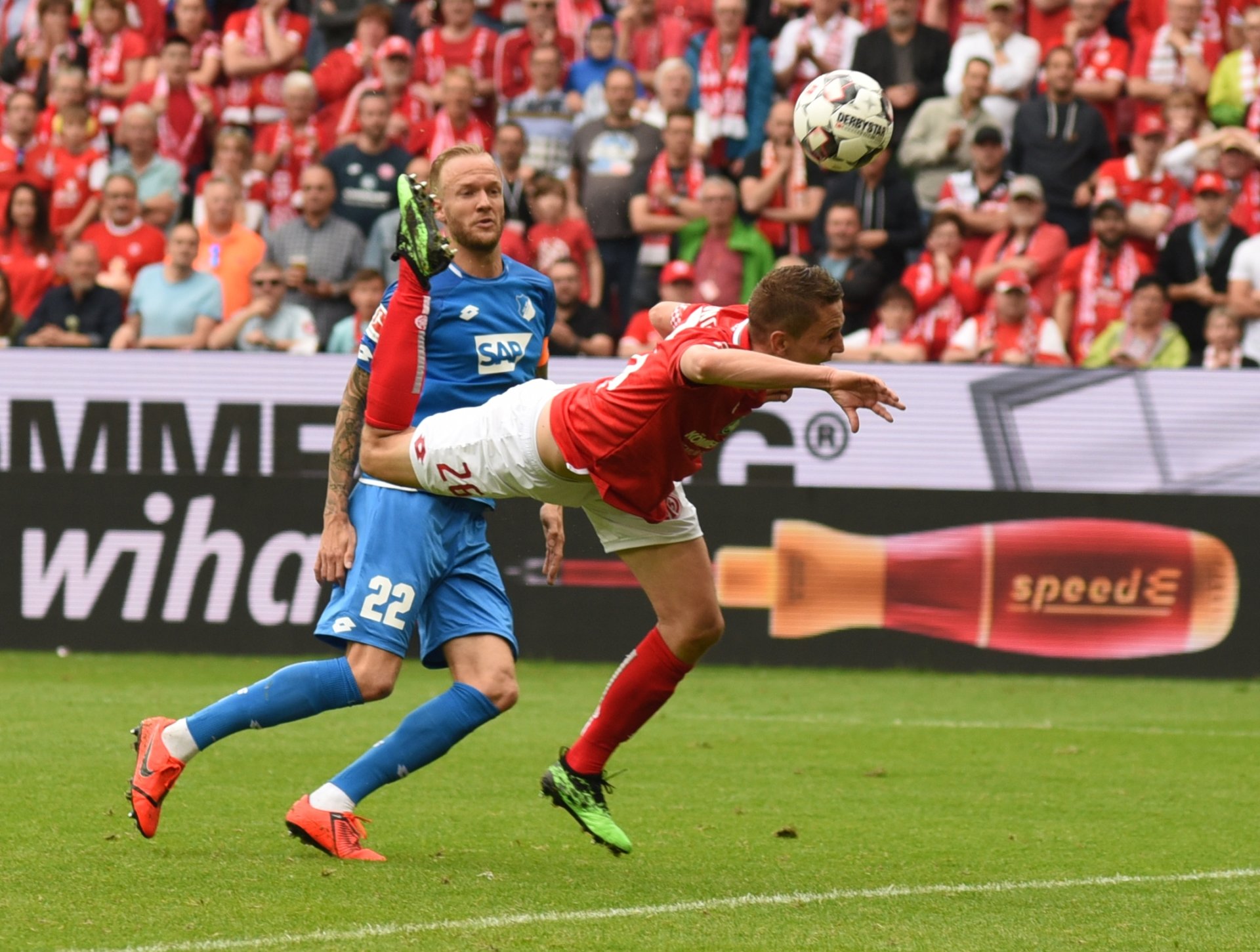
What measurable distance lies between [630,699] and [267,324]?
8727 millimetres

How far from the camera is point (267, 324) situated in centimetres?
1442

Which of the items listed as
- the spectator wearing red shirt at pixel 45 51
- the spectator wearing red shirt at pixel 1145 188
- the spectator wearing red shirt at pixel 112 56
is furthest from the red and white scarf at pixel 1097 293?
the spectator wearing red shirt at pixel 45 51

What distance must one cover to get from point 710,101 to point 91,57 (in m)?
6.47

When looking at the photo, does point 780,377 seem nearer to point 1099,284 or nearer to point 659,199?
point 1099,284

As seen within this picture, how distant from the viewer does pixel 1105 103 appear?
51.0ft

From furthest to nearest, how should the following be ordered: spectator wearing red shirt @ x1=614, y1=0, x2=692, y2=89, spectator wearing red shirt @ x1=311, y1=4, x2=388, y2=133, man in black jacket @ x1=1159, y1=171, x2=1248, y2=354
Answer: spectator wearing red shirt @ x1=311, y1=4, x2=388, y2=133 < spectator wearing red shirt @ x1=614, y1=0, x2=692, y2=89 < man in black jacket @ x1=1159, y1=171, x2=1248, y2=354

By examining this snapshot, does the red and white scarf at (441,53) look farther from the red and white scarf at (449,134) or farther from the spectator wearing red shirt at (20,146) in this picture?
the spectator wearing red shirt at (20,146)

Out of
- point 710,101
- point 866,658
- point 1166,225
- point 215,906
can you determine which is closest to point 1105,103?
point 1166,225

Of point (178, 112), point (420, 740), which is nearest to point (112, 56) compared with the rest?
point (178, 112)

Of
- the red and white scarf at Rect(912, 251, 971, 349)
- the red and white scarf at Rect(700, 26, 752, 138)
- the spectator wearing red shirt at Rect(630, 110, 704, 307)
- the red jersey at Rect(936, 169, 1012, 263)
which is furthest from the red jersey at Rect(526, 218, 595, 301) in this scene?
the red jersey at Rect(936, 169, 1012, 263)

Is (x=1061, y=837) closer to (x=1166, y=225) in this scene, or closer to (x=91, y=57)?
(x=1166, y=225)

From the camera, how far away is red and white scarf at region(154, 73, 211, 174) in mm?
16938

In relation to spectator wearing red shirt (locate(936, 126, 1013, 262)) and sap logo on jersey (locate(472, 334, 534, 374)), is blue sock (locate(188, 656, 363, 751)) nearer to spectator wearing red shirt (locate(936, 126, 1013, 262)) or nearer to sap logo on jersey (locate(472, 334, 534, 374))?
sap logo on jersey (locate(472, 334, 534, 374))

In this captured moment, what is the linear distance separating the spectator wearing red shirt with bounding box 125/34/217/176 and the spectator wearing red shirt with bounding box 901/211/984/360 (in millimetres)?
6949
